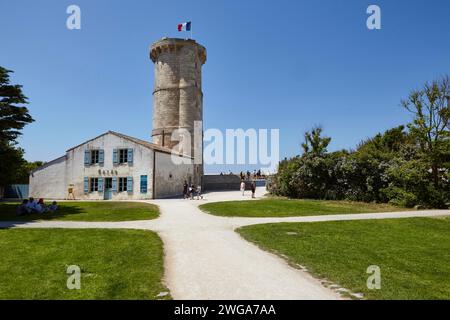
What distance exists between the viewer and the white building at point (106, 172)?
27484 millimetres

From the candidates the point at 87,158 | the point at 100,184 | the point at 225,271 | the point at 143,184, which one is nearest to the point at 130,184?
the point at 143,184

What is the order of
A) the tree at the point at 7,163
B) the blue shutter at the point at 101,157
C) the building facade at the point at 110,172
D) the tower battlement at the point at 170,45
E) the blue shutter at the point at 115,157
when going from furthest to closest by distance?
the tower battlement at the point at 170,45 < the blue shutter at the point at 101,157 < the blue shutter at the point at 115,157 < the building facade at the point at 110,172 < the tree at the point at 7,163

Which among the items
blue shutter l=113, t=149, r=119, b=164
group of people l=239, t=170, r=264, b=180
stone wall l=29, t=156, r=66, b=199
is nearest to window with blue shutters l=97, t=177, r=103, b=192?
blue shutter l=113, t=149, r=119, b=164

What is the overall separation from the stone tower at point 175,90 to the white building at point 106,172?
12731 mm

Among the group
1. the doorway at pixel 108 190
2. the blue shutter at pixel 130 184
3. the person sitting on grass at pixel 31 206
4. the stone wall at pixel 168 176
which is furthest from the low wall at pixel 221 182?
the person sitting on grass at pixel 31 206

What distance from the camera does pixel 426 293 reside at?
18.5 ft

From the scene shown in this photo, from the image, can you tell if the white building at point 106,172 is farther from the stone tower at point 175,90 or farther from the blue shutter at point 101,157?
the stone tower at point 175,90

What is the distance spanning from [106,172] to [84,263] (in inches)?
877

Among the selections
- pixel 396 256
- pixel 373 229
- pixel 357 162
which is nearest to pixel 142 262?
pixel 396 256

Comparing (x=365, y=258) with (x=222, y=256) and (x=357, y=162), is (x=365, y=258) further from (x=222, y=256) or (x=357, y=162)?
(x=357, y=162)

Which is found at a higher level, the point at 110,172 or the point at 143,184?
the point at 110,172

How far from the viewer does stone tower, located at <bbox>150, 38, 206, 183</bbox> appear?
137ft

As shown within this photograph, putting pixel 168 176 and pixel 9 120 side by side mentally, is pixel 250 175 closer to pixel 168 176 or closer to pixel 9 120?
pixel 168 176

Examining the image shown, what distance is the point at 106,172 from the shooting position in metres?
28.3
